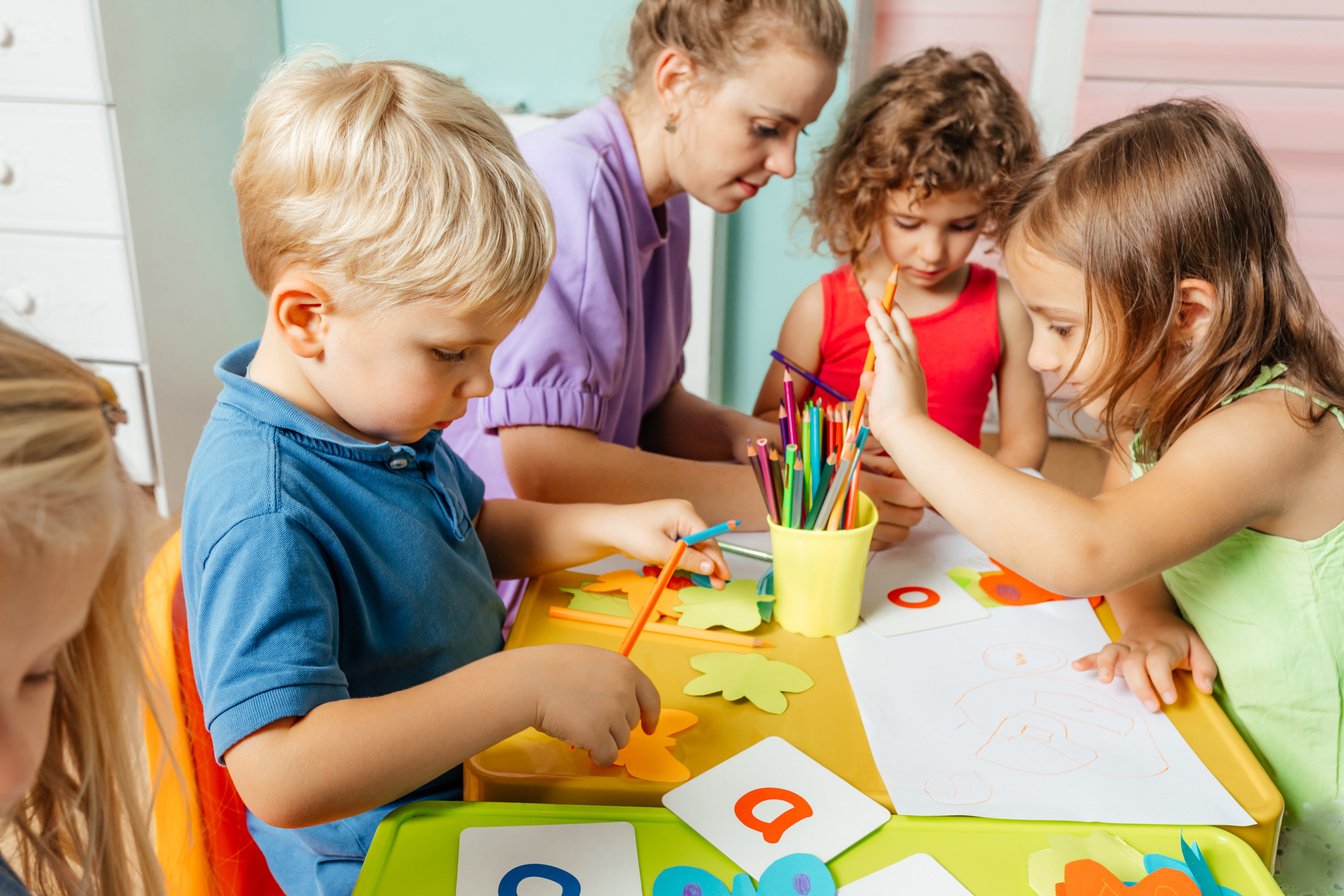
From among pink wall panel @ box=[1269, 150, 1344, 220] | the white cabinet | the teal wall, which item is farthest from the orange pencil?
pink wall panel @ box=[1269, 150, 1344, 220]

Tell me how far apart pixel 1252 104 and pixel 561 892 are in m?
2.26

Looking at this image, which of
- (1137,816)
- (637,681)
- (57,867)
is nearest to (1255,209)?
(1137,816)

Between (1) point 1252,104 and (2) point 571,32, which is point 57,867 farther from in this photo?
(1) point 1252,104

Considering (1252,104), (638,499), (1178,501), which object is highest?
(1252,104)

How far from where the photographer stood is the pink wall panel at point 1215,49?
2119 mm

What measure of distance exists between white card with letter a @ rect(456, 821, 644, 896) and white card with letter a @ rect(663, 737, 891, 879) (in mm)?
43

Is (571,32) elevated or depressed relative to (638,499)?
elevated

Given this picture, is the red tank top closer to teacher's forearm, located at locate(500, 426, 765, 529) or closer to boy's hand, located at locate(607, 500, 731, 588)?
teacher's forearm, located at locate(500, 426, 765, 529)

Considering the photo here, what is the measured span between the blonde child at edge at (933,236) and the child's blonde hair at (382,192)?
72cm

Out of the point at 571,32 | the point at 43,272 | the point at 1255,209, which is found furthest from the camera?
the point at 571,32

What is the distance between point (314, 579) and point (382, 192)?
226mm

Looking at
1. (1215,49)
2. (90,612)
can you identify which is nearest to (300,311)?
(90,612)

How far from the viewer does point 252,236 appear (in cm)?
67

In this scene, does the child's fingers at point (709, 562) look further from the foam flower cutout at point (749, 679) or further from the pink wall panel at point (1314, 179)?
the pink wall panel at point (1314, 179)
